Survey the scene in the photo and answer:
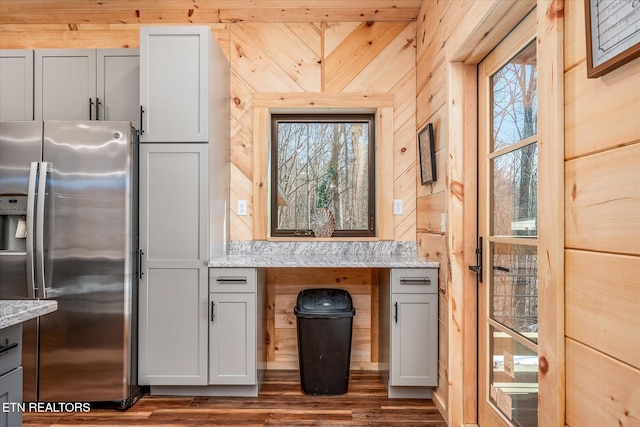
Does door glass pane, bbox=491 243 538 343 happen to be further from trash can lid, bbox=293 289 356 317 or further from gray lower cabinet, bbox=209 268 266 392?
gray lower cabinet, bbox=209 268 266 392

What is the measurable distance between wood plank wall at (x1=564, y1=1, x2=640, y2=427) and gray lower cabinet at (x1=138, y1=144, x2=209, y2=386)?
6.94 ft

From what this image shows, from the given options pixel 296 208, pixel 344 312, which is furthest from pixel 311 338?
pixel 296 208

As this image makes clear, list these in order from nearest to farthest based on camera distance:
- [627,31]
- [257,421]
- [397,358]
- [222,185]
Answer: [627,31], [257,421], [397,358], [222,185]

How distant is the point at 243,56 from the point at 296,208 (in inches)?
51.3

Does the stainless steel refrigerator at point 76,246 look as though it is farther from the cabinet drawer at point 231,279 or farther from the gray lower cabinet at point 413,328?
the gray lower cabinet at point 413,328

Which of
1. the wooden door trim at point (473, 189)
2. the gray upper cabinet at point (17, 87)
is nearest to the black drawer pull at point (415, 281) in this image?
the wooden door trim at point (473, 189)

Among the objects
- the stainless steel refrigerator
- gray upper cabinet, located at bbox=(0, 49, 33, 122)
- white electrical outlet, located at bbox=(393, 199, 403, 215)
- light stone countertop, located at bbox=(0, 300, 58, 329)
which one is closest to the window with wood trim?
white electrical outlet, located at bbox=(393, 199, 403, 215)

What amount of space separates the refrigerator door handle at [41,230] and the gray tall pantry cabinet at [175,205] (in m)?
0.54

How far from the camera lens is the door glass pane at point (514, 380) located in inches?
65.0

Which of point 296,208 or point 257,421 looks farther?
point 296,208

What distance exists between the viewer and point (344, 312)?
106 inches

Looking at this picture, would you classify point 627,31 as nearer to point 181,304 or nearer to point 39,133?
point 181,304

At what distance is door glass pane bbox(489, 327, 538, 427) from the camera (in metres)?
1.65

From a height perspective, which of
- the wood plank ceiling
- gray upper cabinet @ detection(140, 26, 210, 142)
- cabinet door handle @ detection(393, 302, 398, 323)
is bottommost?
cabinet door handle @ detection(393, 302, 398, 323)
